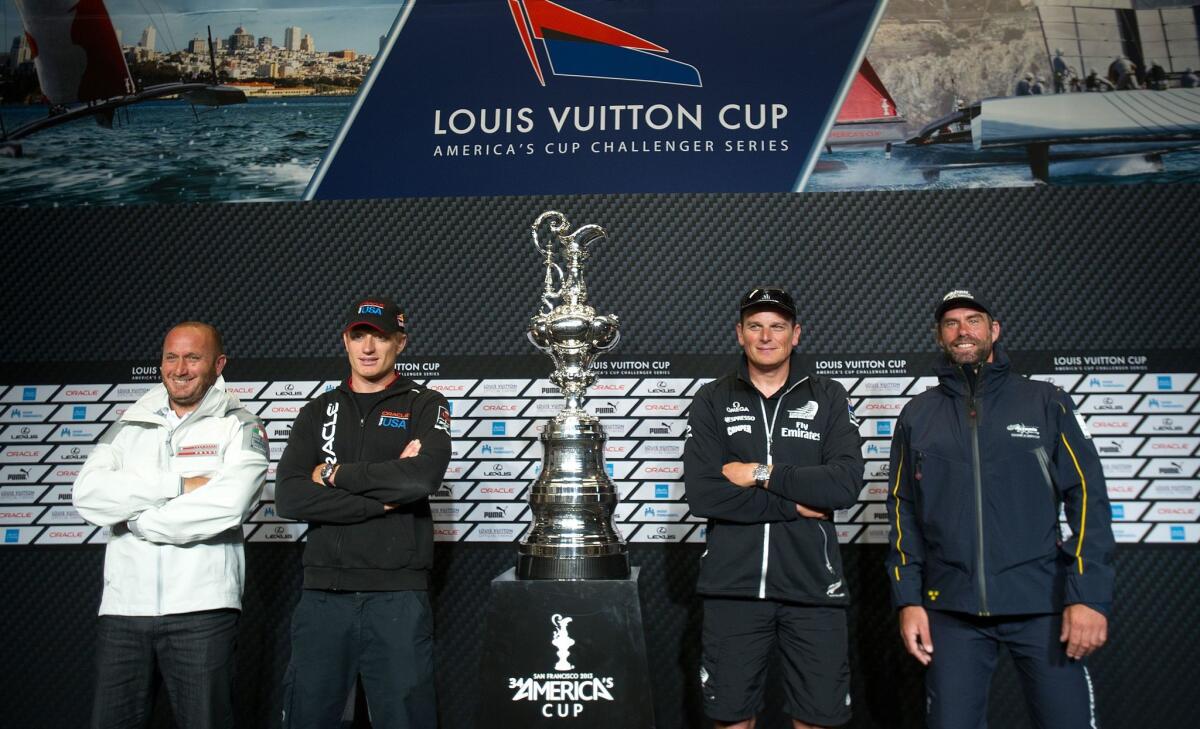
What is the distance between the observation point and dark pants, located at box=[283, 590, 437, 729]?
243 centimetres

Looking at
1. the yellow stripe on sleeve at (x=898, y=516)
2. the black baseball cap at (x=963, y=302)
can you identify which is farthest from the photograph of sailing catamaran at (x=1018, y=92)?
the yellow stripe on sleeve at (x=898, y=516)

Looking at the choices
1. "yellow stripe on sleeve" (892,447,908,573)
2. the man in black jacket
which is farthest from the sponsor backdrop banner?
the man in black jacket

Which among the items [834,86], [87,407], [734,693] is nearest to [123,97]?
[87,407]

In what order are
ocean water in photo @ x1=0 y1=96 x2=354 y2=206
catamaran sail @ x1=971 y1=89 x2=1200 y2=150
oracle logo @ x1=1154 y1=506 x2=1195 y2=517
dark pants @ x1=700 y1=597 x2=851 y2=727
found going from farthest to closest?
1. ocean water in photo @ x1=0 y1=96 x2=354 y2=206
2. catamaran sail @ x1=971 y1=89 x2=1200 y2=150
3. oracle logo @ x1=1154 y1=506 x2=1195 y2=517
4. dark pants @ x1=700 y1=597 x2=851 y2=727

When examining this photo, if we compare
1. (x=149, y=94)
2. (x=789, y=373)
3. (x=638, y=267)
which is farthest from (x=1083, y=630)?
(x=149, y=94)

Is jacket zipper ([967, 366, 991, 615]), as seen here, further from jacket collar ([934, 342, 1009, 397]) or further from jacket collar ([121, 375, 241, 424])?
jacket collar ([121, 375, 241, 424])

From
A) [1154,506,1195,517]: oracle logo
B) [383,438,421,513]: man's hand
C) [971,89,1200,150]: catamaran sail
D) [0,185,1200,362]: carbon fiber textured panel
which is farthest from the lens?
[971,89,1200,150]: catamaran sail

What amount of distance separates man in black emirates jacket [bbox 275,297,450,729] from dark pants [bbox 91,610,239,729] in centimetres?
22

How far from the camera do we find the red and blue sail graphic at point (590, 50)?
389 cm

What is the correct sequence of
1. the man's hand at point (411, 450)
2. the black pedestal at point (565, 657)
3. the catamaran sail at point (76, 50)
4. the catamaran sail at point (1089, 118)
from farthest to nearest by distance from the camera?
the catamaran sail at point (76, 50) < the catamaran sail at point (1089, 118) < the man's hand at point (411, 450) < the black pedestal at point (565, 657)

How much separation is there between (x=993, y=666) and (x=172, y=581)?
2158mm

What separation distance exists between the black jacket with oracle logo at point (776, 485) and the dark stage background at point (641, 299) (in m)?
0.78

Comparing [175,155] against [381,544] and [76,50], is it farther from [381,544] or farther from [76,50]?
[381,544]

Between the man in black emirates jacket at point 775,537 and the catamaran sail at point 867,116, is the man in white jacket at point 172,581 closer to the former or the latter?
the man in black emirates jacket at point 775,537
